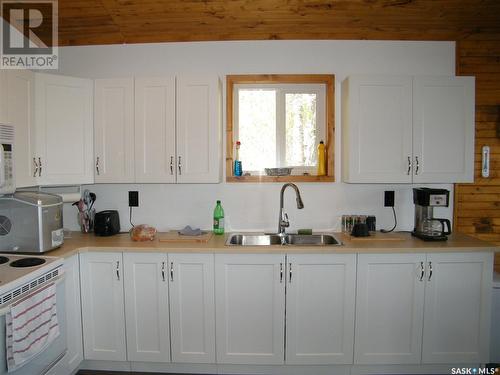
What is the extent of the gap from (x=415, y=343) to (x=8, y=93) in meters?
3.22

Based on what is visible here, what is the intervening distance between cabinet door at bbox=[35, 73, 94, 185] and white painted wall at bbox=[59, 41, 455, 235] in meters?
0.36

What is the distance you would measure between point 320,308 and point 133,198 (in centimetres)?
178

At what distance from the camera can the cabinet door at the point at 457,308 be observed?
6.55 feet

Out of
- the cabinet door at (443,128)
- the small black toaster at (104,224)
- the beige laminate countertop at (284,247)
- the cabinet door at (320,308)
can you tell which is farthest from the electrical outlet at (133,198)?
the cabinet door at (443,128)

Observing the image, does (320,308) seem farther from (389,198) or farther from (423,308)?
(389,198)

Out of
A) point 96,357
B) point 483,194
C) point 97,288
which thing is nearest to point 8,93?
point 97,288

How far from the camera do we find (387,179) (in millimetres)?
2256

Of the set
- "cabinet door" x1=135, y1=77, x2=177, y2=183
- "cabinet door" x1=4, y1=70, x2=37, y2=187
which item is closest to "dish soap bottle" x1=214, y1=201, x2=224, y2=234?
"cabinet door" x1=135, y1=77, x2=177, y2=183

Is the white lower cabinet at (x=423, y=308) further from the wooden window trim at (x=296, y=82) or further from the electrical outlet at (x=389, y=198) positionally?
the wooden window trim at (x=296, y=82)

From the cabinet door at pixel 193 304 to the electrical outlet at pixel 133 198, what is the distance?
0.80 metres

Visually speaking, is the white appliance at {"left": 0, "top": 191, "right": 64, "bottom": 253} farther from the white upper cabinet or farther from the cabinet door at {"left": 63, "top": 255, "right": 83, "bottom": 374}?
the white upper cabinet

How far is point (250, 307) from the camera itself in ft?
6.60

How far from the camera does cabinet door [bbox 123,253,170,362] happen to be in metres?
2.03

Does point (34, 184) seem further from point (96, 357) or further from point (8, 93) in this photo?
point (96, 357)
